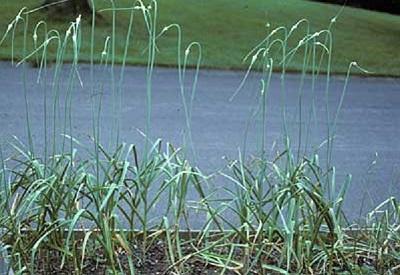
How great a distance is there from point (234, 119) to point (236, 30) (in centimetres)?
913

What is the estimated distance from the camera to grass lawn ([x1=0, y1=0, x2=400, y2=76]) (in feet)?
48.0

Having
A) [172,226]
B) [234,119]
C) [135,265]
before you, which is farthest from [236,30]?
[135,265]

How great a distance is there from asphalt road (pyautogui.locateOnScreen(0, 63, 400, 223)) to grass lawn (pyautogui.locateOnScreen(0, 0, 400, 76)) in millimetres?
1140

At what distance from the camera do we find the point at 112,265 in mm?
3367

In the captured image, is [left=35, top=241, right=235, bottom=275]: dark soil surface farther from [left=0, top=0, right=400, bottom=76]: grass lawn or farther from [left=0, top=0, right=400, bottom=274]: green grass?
[left=0, top=0, right=400, bottom=76]: grass lawn

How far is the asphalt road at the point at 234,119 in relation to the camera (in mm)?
7180

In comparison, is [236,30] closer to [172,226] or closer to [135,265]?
[172,226]

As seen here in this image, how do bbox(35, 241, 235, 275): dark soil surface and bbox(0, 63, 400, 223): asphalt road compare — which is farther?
bbox(0, 63, 400, 223): asphalt road

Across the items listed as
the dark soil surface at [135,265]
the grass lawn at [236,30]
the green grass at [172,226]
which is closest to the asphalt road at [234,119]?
the grass lawn at [236,30]

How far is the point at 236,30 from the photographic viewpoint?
18.2 metres

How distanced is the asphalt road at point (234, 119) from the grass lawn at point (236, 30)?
1.14m

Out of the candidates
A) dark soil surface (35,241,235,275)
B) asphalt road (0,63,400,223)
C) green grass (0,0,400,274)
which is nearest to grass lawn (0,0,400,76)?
asphalt road (0,63,400,223)

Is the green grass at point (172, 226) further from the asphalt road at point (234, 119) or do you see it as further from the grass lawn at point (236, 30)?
the grass lawn at point (236, 30)

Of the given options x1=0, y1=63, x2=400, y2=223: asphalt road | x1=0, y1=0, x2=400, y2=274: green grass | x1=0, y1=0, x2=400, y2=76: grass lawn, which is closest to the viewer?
x1=0, y1=0, x2=400, y2=274: green grass
